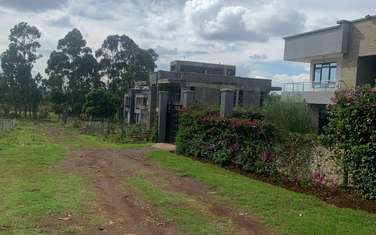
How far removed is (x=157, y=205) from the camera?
831cm

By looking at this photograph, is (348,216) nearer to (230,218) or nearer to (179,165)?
(230,218)

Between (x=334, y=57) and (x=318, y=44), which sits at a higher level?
(x=318, y=44)

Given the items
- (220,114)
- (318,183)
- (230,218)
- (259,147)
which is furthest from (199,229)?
(220,114)

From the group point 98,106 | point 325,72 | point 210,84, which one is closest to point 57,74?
point 98,106

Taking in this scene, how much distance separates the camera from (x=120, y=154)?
17.3 m

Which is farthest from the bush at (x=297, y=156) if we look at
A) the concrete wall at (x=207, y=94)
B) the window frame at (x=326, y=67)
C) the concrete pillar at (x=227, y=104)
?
the concrete wall at (x=207, y=94)

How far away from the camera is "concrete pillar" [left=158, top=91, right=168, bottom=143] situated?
22.2 metres

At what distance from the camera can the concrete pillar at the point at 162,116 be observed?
22.2m

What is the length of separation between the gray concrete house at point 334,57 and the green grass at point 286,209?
18.4 meters

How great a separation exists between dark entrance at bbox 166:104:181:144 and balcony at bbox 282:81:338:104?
40.9ft

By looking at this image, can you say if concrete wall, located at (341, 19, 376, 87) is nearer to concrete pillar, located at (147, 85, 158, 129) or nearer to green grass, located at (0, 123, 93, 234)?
concrete pillar, located at (147, 85, 158, 129)

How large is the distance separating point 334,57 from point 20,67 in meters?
46.7

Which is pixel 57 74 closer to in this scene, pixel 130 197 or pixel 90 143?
pixel 90 143

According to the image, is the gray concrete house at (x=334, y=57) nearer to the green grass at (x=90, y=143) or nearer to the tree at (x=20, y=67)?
the green grass at (x=90, y=143)
